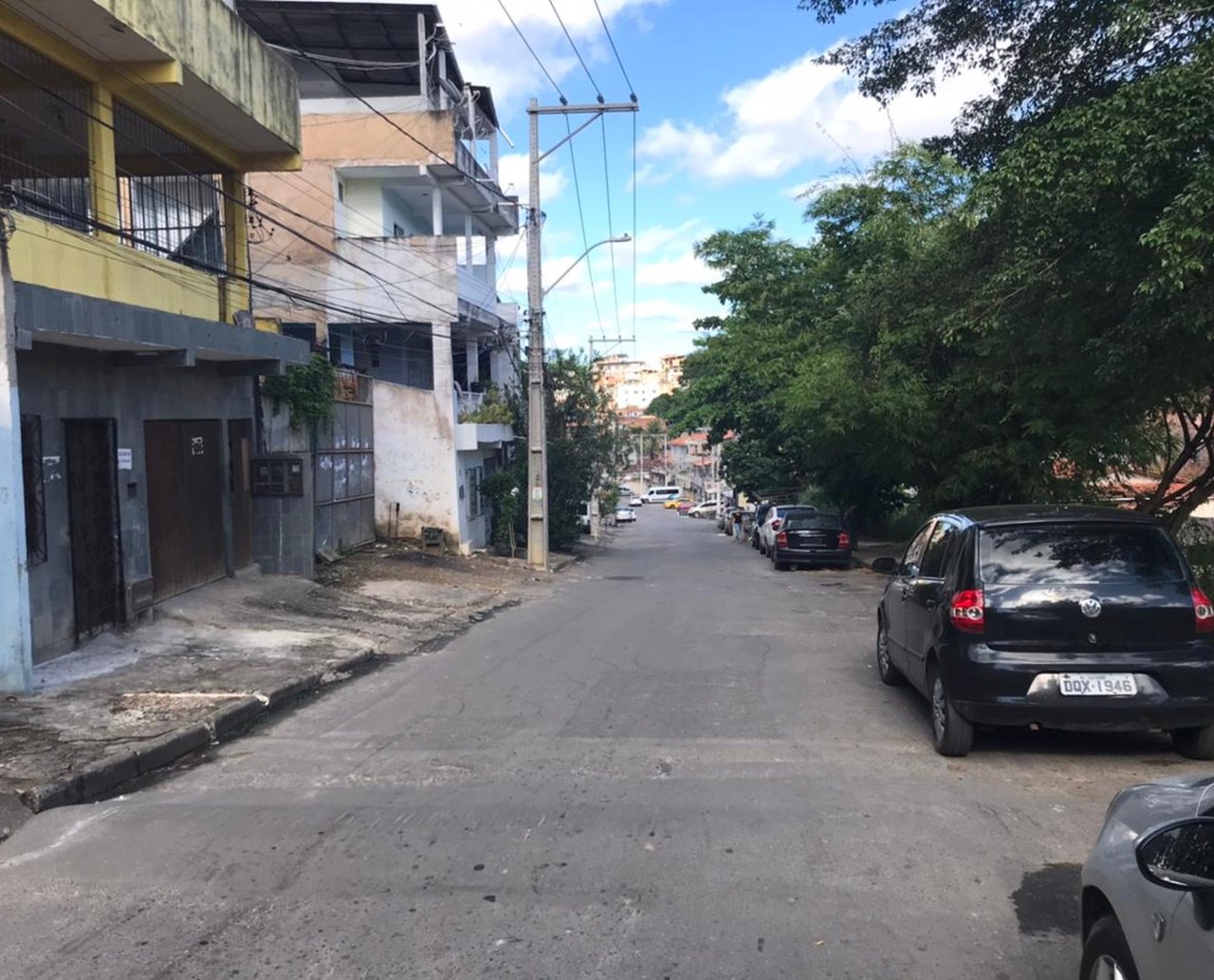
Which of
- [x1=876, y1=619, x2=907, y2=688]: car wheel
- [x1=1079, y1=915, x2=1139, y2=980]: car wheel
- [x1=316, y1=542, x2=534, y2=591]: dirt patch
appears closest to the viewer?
[x1=1079, y1=915, x2=1139, y2=980]: car wheel

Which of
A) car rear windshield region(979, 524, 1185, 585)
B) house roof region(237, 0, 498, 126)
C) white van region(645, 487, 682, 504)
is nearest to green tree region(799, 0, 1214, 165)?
car rear windshield region(979, 524, 1185, 585)

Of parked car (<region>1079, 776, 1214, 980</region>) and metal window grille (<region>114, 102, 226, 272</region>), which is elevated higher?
metal window grille (<region>114, 102, 226, 272</region>)

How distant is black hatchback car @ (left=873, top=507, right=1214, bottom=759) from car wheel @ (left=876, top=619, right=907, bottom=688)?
2255 mm

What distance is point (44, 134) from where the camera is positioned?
1212cm

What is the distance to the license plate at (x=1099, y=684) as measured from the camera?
629 centimetres

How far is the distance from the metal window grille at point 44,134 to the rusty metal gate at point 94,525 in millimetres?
2357

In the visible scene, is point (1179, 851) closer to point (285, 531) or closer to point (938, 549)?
point (938, 549)

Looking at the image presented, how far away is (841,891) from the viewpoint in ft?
15.0

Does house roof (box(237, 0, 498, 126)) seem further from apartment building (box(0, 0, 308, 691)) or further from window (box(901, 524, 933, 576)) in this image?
window (box(901, 524, 933, 576))

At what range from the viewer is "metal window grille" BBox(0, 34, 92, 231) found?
1103 cm

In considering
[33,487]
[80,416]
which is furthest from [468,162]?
[33,487]

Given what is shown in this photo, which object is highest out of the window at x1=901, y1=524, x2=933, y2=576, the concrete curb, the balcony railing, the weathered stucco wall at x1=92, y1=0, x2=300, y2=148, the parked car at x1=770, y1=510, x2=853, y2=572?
the balcony railing

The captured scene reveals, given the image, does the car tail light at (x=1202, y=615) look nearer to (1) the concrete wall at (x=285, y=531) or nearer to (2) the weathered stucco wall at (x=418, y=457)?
(1) the concrete wall at (x=285, y=531)

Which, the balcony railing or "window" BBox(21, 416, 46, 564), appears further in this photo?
the balcony railing
